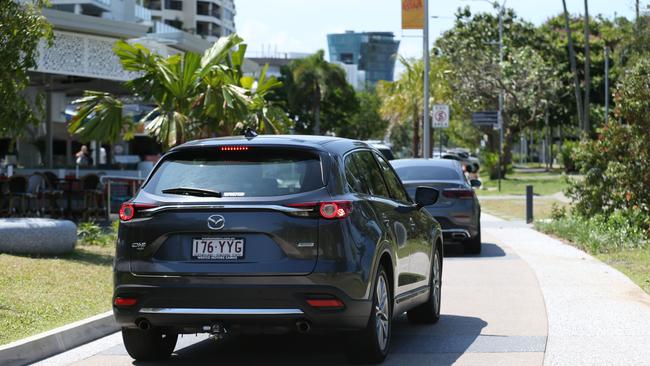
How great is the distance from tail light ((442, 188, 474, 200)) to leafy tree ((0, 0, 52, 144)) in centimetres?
700

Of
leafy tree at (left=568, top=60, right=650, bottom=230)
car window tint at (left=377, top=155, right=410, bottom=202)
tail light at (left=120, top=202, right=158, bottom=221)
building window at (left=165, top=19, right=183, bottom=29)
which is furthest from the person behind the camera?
building window at (left=165, top=19, right=183, bottom=29)

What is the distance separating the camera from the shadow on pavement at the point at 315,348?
8.81 metres

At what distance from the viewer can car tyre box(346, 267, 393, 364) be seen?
8211 millimetres

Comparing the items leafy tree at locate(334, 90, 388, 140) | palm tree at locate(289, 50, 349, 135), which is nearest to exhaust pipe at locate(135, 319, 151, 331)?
palm tree at locate(289, 50, 349, 135)

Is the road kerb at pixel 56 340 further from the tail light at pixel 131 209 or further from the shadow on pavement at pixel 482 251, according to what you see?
the shadow on pavement at pixel 482 251

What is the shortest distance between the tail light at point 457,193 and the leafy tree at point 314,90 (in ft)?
221

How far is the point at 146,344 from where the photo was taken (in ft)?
28.5

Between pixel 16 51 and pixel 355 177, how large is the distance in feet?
23.3

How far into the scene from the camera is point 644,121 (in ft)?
65.6

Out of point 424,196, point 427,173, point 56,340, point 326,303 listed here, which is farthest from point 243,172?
point 427,173

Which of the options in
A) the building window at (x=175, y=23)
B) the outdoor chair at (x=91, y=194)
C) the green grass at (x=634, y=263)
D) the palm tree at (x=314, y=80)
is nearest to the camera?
the green grass at (x=634, y=263)

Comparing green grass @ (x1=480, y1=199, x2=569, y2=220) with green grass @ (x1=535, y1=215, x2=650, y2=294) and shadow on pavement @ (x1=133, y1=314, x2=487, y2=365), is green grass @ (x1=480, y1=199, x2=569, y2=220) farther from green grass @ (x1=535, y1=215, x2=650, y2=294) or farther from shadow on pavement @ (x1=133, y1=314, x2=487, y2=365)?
shadow on pavement @ (x1=133, y1=314, x2=487, y2=365)

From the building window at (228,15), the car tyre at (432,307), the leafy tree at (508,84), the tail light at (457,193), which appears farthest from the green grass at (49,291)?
the building window at (228,15)

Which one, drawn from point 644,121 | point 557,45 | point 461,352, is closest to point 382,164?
point 461,352
